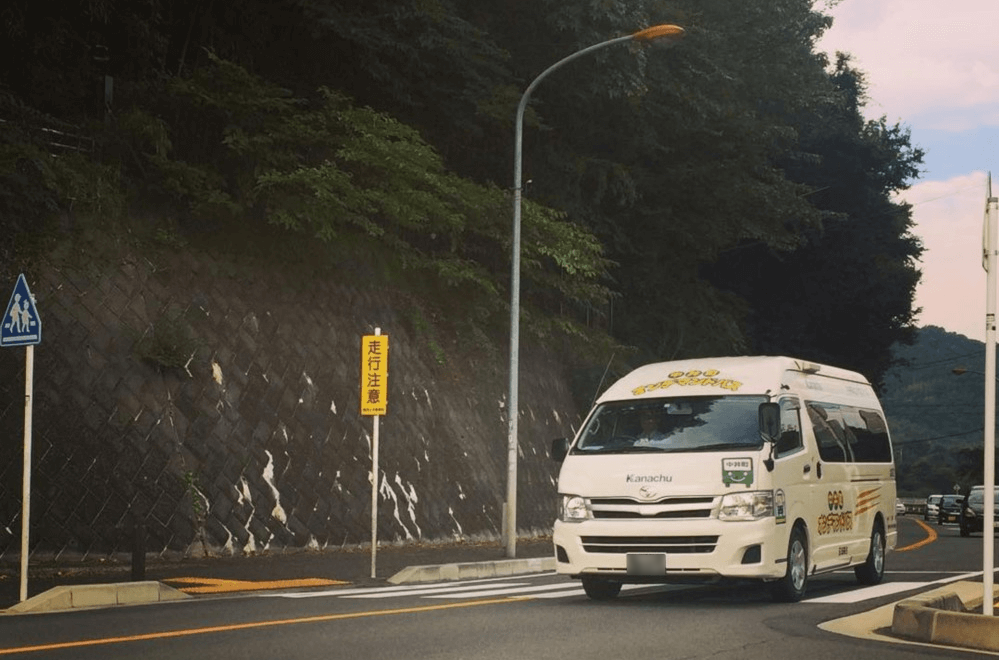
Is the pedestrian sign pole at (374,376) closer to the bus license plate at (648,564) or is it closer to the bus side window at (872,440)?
the bus license plate at (648,564)

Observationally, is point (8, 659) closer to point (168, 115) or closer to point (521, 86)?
point (168, 115)

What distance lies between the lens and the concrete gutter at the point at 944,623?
10.5 m

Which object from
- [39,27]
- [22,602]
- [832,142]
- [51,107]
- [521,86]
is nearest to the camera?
[22,602]

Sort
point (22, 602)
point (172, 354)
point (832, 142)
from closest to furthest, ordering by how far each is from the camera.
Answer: point (22, 602)
point (172, 354)
point (832, 142)

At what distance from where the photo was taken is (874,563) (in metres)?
17.8

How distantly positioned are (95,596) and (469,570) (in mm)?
6237

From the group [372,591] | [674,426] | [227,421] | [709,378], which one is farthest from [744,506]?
[227,421]

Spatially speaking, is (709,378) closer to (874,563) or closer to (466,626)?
(874,563)

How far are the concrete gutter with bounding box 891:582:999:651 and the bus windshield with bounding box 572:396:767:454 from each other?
2.65 metres

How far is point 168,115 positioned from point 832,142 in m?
32.5

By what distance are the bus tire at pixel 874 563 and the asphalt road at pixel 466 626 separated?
3.82 ft

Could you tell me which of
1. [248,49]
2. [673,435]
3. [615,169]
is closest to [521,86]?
[615,169]

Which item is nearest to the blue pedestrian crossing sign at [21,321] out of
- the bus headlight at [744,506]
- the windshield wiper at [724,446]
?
the windshield wiper at [724,446]

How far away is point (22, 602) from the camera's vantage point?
13.5 metres
